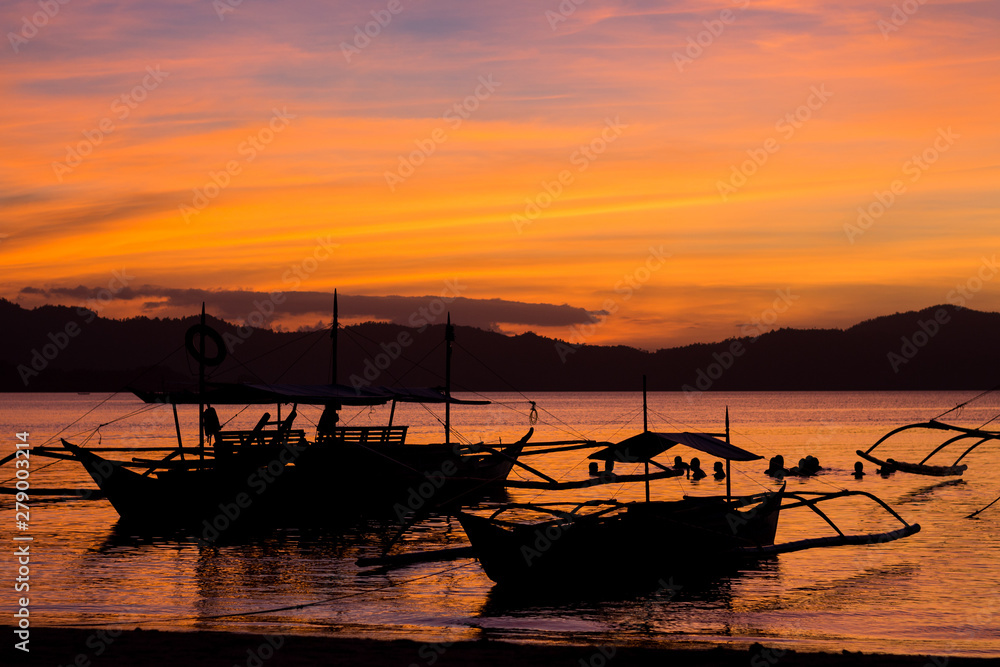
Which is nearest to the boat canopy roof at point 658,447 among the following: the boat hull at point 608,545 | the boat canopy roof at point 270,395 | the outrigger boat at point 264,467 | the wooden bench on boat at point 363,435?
the boat hull at point 608,545

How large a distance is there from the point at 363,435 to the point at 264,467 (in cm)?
526

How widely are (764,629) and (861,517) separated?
25.9m

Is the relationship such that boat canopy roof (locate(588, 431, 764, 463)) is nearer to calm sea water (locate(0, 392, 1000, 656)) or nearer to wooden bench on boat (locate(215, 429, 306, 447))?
calm sea water (locate(0, 392, 1000, 656))

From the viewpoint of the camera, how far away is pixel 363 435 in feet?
147

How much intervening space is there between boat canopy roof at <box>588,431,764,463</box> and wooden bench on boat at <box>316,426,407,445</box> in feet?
55.9

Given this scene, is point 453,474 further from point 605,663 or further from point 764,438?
point 764,438

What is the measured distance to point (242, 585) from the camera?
2678 cm

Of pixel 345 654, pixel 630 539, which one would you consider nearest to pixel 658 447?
pixel 630 539

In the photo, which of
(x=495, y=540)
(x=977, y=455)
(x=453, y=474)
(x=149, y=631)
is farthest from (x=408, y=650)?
(x=977, y=455)

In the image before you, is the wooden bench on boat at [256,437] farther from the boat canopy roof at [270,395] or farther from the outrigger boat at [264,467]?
the boat canopy roof at [270,395]

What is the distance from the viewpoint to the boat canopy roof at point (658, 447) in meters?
28.0

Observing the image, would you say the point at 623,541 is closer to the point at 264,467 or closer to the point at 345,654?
the point at 345,654

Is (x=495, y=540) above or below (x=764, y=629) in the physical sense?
above

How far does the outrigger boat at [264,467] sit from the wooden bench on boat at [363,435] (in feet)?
0.24
